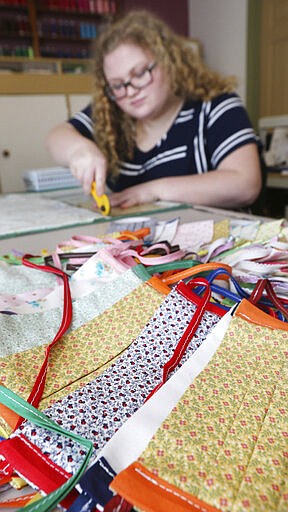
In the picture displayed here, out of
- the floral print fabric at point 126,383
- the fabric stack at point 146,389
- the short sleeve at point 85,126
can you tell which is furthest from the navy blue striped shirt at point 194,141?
the floral print fabric at point 126,383

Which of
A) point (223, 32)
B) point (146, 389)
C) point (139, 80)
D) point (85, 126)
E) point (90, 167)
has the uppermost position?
point (223, 32)

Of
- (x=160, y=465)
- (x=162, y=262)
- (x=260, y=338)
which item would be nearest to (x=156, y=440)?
(x=160, y=465)

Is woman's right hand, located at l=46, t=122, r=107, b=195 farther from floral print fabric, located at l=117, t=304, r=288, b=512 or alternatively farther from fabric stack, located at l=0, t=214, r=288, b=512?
floral print fabric, located at l=117, t=304, r=288, b=512

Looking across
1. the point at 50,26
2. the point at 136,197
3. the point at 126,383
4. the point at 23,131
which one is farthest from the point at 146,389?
the point at 50,26

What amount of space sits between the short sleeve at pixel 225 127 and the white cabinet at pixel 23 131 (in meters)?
1.66

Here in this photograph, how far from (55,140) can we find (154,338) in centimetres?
103

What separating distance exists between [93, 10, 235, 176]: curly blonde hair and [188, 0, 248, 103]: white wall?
2.22 metres

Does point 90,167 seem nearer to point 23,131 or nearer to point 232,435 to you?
point 232,435

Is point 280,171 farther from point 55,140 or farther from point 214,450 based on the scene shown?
point 214,450

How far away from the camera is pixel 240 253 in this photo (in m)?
0.49

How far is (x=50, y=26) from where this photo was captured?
124 inches

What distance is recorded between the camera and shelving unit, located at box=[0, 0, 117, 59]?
299 cm

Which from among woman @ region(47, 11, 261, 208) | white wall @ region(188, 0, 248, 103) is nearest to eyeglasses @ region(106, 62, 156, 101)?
woman @ region(47, 11, 261, 208)

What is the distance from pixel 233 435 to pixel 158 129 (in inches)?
43.9
